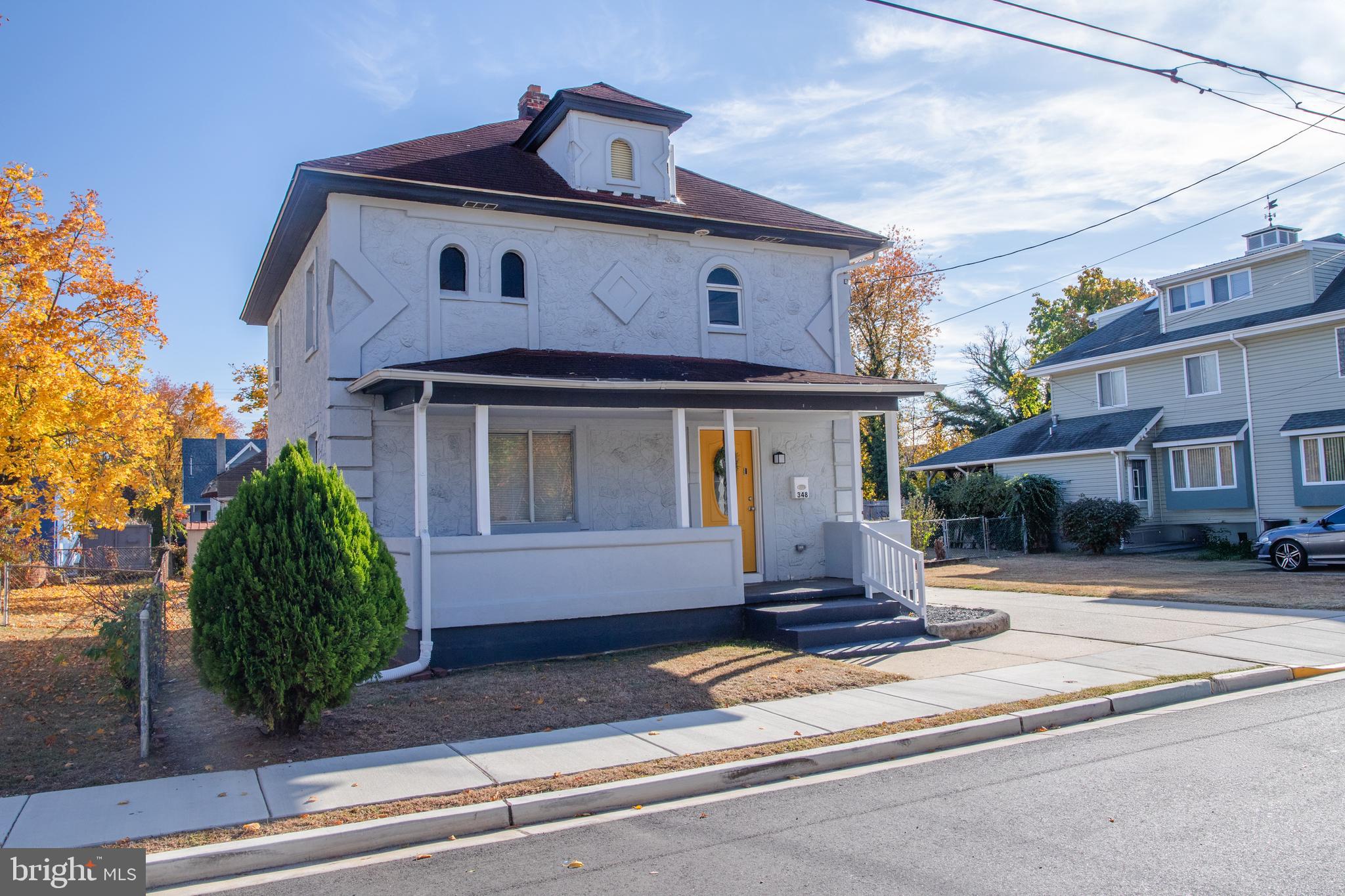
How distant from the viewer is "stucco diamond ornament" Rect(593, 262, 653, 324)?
1405cm

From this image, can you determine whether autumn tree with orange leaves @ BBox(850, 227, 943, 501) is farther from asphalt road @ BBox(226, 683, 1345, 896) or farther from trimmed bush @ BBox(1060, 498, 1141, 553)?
asphalt road @ BBox(226, 683, 1345, 896)

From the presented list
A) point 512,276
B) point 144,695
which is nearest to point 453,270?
point 512,276

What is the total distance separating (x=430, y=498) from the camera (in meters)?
12.5

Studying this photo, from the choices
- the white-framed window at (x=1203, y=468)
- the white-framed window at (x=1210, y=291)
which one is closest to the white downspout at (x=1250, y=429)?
the white-framed window at (x=1203, y=468)

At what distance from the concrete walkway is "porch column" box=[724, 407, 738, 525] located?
3.26m

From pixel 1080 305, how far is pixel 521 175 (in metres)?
45.9

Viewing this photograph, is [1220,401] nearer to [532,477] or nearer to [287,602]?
[532,477]

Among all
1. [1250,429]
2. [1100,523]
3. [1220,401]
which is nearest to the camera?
[1250,429]

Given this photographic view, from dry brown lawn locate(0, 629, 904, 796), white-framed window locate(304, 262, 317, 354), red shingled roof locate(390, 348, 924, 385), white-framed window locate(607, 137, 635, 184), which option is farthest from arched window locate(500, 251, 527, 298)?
dry brown lawn locate(0, 629, 904, 796)

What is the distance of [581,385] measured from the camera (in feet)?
37.6

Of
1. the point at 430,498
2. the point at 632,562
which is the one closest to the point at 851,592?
the point at 632,562

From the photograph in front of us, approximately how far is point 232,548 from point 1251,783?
737 cm

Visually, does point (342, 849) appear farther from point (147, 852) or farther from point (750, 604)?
point (750, 604)

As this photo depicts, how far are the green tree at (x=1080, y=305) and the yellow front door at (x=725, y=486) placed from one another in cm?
4178
